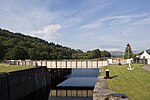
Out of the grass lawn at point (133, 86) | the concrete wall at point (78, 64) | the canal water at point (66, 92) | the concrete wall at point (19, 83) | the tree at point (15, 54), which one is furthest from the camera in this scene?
the tree at point (15, 54)

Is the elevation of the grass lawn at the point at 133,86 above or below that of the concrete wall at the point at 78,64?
below

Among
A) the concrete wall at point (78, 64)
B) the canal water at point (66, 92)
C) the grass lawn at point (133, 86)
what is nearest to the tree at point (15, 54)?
the concrete wall at point (78, 64)

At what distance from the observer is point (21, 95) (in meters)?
44.2

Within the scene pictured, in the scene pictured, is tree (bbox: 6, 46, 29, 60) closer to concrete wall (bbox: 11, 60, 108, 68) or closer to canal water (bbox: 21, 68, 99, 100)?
concrete wall (bbox: 11, 60, 108, 68)

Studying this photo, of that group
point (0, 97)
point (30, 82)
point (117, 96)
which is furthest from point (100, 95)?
point (30, 82)

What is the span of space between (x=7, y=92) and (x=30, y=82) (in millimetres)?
13508

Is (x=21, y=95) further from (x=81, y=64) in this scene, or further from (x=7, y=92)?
(x=81, y=64)

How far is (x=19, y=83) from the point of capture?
44.8 m

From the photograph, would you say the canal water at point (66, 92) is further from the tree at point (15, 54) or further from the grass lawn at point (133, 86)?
the tree at point (15, 54)

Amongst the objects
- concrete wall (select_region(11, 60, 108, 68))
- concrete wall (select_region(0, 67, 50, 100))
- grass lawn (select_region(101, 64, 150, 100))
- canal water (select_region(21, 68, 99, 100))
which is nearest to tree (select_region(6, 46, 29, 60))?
concrete wall (select_region(11, 60, 108, 68))

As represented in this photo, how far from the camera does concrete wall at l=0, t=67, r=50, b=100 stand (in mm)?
37000

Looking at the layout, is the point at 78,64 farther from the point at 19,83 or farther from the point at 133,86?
the point at 133,86

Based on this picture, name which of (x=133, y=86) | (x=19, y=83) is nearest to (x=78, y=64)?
(x=19, y=83)

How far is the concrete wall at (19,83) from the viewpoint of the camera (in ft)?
121
